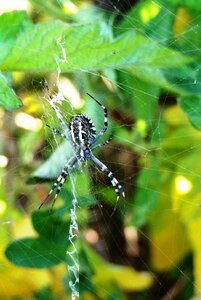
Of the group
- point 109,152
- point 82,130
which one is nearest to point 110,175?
point 109,152

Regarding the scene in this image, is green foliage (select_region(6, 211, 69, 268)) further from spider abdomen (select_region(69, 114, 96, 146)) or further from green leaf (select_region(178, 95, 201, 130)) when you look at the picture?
green leaf (select_region(178, 95, 201, 130))

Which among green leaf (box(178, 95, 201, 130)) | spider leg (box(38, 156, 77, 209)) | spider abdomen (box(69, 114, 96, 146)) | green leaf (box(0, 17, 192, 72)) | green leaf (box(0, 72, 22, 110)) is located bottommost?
spider leg (box(38, 156, 77, 209))

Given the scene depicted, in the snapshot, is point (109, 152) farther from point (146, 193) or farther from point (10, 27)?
point (10, 27)

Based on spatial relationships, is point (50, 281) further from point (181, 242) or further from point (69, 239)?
point (181, 242)

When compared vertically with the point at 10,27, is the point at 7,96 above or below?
below

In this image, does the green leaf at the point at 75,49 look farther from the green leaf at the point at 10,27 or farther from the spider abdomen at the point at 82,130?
the spider abdomen at the point at 82,130

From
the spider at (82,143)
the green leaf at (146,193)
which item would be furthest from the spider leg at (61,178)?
the green leaf at (146,193)

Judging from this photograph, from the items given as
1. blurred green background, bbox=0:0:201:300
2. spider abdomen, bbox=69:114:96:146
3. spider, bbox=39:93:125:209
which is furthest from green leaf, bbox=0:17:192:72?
→ spider abdomen, bbox=69:114:96:146
